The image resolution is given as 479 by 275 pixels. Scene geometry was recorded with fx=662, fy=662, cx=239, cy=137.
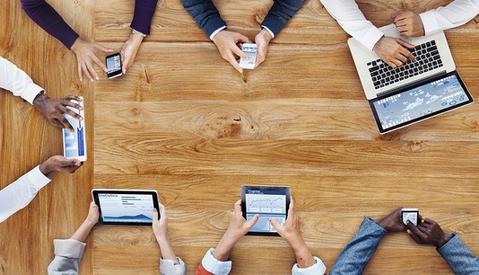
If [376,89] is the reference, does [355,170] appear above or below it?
below

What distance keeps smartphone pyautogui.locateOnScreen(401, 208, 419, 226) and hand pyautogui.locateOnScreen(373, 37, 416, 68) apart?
470mm

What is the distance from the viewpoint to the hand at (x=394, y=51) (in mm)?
2088

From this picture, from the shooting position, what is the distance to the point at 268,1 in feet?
7.20

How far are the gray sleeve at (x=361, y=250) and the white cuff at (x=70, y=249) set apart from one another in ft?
2.78

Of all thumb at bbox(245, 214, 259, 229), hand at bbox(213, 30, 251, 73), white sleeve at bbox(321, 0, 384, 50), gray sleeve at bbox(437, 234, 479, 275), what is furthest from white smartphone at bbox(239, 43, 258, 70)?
gray sleeve at bbox(437, 234, 479, 275)

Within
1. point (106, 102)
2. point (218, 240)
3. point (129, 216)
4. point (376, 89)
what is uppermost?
point (106, 102)

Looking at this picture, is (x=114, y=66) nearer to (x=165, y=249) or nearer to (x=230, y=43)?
(x=230, y=43)

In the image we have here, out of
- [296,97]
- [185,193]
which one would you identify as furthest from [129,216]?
[296,97]

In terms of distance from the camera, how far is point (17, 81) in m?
2.22

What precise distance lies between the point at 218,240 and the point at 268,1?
818mm

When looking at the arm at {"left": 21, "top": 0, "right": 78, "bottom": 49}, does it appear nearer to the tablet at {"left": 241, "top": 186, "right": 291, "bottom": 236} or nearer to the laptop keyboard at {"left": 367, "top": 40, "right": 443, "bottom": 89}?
the tablet at {"left": 241, "top": 186, "right": 291, "bottom": 236}

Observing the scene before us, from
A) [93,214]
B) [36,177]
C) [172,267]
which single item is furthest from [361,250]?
[36,177]

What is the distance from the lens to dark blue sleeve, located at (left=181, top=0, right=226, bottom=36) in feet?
7.01

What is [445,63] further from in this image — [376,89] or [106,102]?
[106,102]
